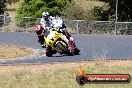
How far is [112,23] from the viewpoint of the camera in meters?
37.4

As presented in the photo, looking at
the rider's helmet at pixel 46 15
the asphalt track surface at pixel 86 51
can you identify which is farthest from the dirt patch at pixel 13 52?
the rider's helmet at pixel 46 15

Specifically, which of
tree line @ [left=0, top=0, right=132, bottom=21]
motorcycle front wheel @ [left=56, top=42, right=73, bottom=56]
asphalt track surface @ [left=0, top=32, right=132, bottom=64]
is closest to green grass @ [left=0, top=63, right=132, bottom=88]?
asphalt track surface @ [left=0, top=32, right=132, bottom=64]

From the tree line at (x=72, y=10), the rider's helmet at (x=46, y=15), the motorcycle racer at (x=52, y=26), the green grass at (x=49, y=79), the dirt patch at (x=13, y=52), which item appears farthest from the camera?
the tree line at (x=72, y=10)

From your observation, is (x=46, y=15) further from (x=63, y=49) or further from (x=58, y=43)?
(x=63, y=49)

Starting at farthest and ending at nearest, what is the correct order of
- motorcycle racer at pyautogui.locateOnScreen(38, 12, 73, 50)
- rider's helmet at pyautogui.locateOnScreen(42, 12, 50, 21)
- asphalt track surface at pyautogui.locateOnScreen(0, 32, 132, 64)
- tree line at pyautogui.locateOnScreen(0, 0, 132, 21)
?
tree line at pyautogui.locateOnScreen(0, 0, 132, 21), rider's helmet at pyautogui.locateOnScreen(42, 12, 50, 21), motorcycle racer at pyautogui.locateOnScreen(38, 12, 73, 50), asphalt track surface at pyautogui.locateOnScreen(0, 32, 132, 64)

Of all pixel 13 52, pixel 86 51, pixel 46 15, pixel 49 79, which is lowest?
pixel 49 79

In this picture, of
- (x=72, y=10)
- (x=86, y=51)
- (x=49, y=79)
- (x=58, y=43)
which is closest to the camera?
(x=49, y=79)

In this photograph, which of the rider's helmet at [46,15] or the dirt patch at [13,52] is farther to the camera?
the rider's helmet at [46,15]

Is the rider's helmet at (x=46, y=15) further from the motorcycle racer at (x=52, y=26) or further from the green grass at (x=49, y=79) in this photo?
the green grass at (x=49, y=79)

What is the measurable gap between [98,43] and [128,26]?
8.75 m

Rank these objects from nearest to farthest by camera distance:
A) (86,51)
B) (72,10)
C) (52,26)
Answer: (52,26) < (86,51) < (72,10)

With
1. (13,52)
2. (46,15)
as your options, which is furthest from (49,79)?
(46,15)

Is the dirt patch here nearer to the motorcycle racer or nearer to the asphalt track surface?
the asphalt track surface

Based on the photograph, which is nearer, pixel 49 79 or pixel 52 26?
pixel 49 79
